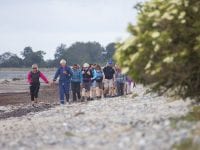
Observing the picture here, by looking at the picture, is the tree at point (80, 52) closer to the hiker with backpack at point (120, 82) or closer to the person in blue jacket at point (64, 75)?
the hiker with backpack at point (120, 82)

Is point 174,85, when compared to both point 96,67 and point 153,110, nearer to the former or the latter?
point 153,110

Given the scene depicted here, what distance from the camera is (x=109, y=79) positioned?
97.6ft

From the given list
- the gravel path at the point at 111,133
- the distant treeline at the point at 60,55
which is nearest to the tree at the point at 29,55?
the distant treeline at the point at 60,55

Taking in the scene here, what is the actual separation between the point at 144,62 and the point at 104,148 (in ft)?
12.0

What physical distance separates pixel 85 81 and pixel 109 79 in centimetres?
176

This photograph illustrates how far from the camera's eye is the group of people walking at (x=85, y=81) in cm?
2639

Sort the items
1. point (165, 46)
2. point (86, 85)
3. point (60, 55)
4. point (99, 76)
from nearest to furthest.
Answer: point (165, 46) < point (86, 85) < point (99, 76) < point (60, 55)

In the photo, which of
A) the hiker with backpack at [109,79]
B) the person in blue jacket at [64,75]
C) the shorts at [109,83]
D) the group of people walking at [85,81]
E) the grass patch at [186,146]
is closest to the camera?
the grass patch at [186,146]

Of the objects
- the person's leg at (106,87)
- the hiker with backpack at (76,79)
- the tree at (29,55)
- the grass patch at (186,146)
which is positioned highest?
the tree at (29,55)

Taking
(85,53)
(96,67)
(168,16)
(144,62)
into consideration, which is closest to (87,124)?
(144,62)

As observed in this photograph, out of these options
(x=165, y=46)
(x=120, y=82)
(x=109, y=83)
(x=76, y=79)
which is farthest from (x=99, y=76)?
(x=165, y=46)

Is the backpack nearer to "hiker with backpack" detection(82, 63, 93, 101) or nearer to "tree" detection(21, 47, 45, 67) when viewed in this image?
"hiker with backpack" detection(82, 63, 93, 101)

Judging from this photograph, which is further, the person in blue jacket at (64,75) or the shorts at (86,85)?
the shorts at (86,85)

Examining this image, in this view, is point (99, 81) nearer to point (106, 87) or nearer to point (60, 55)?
point (106, 87)
